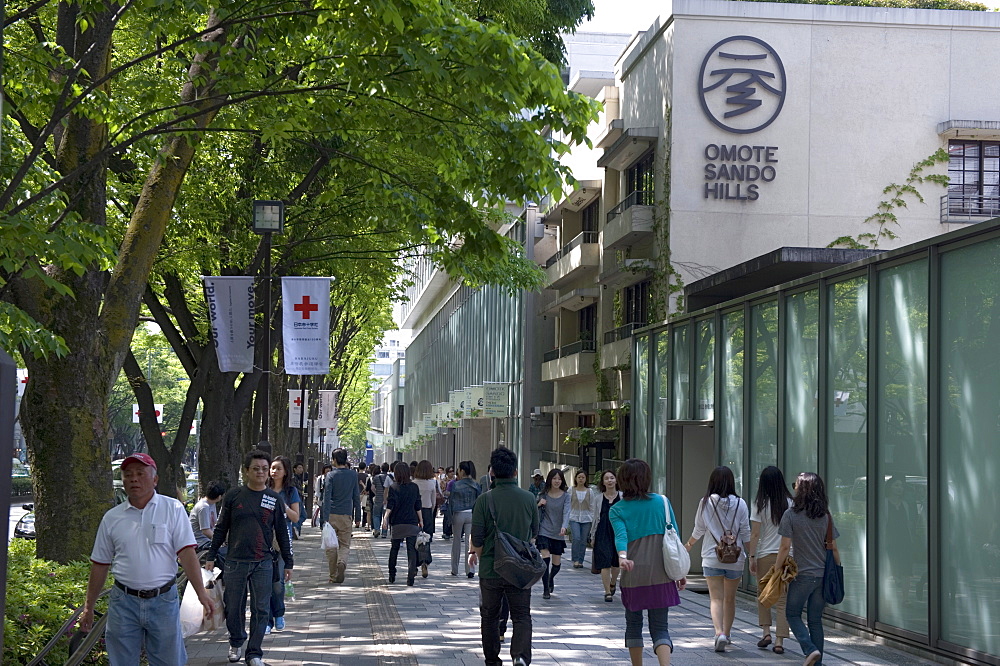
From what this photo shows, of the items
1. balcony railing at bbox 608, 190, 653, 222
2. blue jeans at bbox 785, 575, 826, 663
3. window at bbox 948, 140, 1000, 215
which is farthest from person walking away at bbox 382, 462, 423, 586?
window at bbox 948, 140, 1000, 215

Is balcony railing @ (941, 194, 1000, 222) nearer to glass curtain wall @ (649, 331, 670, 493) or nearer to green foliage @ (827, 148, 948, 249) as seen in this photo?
green foliage @ (827, 148, 948, 249)

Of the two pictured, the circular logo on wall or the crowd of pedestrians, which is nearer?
the crowd of pedestrians

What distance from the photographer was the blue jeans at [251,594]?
384 inches

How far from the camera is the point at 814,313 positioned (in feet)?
45.1

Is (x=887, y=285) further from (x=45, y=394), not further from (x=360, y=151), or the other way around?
(x=45, y=394)

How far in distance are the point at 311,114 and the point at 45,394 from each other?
4075 millimetres

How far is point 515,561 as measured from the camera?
8.69 metres

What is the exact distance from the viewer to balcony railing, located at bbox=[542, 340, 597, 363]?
3628 centimetres

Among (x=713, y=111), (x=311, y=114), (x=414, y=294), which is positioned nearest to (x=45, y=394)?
(x=311, y=114)

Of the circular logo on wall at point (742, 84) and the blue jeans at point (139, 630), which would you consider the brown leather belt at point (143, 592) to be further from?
the circular logo on wall at point (742, 84)

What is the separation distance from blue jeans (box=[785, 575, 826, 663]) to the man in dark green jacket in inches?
86.0

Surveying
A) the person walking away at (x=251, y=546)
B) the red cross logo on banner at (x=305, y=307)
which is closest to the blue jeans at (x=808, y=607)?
the person walking away at (x=251, y=546)

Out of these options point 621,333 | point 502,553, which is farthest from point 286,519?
point 621,333

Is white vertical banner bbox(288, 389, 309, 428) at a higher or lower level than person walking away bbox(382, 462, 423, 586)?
higher
